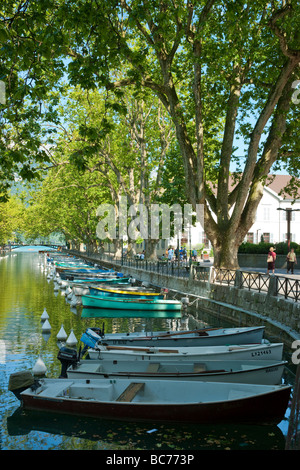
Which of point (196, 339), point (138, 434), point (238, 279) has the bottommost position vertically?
point (138, 434)

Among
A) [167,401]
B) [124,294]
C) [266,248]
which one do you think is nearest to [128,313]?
[124,294]

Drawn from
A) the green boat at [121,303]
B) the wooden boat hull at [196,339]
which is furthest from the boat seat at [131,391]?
the green boat at [121,303]

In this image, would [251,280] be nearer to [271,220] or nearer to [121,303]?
[121,303]

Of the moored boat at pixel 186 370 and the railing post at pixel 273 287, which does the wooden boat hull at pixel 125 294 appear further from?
the moored boat at pixel 186 370

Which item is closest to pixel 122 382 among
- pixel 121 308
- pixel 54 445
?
pixel 54 445

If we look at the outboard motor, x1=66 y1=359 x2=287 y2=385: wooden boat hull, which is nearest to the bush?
x1=66 y1=359 x2=287 y2=385: wooden boat hull

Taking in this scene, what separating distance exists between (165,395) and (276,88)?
50.0 feet

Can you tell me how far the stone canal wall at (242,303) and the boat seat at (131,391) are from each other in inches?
247

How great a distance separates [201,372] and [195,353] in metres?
1.72

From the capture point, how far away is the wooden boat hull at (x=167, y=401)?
31.4 ft

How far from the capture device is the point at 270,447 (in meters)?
9.05

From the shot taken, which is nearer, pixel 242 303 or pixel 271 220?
pixel 242 303

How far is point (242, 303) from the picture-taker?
20672mm

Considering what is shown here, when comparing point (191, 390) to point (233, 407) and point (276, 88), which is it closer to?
point (233, 407)
